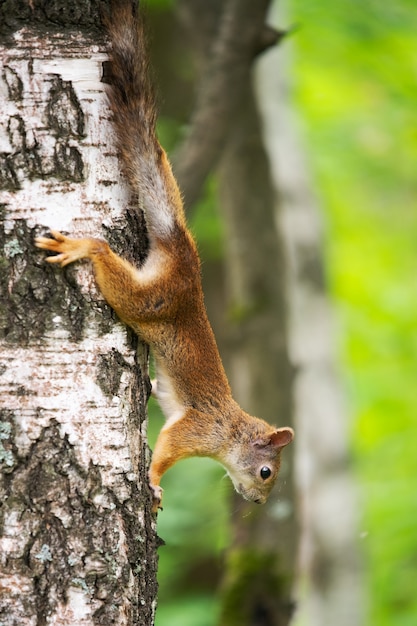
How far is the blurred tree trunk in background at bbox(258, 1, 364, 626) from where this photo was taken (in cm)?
772

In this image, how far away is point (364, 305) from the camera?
Answer: 8.77 metres

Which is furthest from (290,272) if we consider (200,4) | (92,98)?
(92,98)

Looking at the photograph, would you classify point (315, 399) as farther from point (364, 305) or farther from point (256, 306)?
point (256, 306)

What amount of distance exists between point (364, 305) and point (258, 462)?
443 cm

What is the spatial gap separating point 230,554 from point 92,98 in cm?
441

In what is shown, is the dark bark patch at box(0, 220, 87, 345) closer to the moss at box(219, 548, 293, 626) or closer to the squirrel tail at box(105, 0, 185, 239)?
the squirrel tail at box(105, 0, 185, 239)

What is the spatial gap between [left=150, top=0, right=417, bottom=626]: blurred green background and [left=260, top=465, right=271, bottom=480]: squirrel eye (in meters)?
0.94

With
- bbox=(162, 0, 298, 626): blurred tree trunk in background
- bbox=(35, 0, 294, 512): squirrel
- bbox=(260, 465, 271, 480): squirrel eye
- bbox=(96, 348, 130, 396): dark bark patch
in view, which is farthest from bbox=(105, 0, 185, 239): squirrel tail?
bbox=(162, 0, 298, 626): blurred tree trunk in background

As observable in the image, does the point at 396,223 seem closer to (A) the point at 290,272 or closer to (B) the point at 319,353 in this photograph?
(B) the point at 319,353

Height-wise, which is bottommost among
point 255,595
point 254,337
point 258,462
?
point 255,595

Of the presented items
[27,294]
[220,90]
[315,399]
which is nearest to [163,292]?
[27,294]

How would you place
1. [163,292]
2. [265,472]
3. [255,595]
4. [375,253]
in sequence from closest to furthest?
[163,292], [265,472], [255,595], [375,253]

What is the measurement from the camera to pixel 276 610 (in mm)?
5914

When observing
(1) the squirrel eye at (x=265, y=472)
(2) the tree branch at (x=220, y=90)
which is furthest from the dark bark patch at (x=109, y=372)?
(2) the tree branch at (x=220, y=90)
